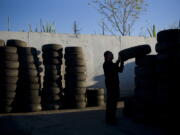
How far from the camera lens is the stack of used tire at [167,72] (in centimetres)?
469

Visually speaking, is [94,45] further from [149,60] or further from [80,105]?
[149,60]

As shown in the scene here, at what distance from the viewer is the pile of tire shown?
5.29 metres

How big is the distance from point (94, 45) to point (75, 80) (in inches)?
132

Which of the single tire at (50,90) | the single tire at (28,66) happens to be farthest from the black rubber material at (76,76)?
the single tire at (28,66)

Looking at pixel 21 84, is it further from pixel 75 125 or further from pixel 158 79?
pixel 158 79

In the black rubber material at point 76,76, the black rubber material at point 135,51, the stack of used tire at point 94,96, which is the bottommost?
the stack of used tire at point 94,96

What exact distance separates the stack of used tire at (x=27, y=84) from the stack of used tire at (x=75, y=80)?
1.25m

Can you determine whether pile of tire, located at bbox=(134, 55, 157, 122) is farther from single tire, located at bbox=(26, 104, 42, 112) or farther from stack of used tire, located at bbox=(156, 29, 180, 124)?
single tire, located at bbox=(26, 104, 42, 112)

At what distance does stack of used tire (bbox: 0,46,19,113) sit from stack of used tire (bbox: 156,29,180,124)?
219 inches

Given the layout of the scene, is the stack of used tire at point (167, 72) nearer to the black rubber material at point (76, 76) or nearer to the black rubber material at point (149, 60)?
the black rubber material at point (149, 60)

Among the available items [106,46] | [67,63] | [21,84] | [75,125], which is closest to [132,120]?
[75,125]

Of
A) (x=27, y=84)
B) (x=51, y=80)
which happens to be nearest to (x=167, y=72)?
(x=51, y=80)

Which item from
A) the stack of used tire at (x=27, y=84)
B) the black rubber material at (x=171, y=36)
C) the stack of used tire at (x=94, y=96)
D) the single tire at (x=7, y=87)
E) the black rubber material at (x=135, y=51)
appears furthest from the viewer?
the stack of used tire at (x=94, y=96)

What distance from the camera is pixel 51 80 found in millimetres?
8484
